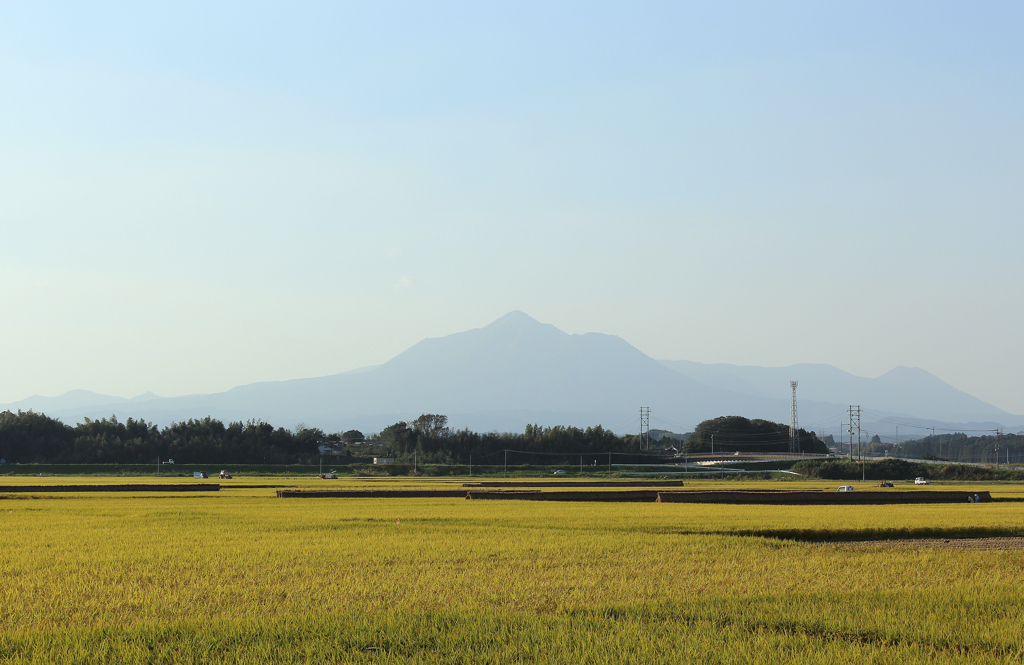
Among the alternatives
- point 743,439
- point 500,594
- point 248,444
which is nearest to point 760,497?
point 500,594

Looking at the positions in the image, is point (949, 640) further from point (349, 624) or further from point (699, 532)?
point (699, 532)

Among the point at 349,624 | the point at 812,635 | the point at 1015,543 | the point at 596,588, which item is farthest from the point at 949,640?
the point at 1015,543

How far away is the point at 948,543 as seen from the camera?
78.8 feet

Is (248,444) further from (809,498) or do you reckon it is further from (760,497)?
(809,498)

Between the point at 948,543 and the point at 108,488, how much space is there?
4933 cm

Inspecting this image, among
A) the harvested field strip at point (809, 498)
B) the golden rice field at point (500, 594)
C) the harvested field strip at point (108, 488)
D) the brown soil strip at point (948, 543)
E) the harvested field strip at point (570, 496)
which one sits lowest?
the harvested field strip at point (108, 488)

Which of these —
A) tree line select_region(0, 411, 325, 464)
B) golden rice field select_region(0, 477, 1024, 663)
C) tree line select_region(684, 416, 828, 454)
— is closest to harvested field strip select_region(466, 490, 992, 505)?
golden rice field select_region(0, 477, 1024, 663)

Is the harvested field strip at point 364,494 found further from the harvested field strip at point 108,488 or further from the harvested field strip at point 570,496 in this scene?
the harvested field strip at point 108,488

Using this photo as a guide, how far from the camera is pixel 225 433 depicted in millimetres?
137250

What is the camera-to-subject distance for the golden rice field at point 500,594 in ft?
35.1

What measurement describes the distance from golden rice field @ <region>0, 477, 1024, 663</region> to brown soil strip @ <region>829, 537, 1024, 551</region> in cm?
62

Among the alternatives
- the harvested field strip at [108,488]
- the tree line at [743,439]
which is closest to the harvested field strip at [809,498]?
the harvested field strip at [108,488]

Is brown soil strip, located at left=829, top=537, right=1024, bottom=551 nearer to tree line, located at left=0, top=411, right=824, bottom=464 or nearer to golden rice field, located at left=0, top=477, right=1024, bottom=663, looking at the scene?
golden rice field, located at left=0, top=477, right=1024, bottom=663

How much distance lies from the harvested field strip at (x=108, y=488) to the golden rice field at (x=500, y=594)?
28.4m
